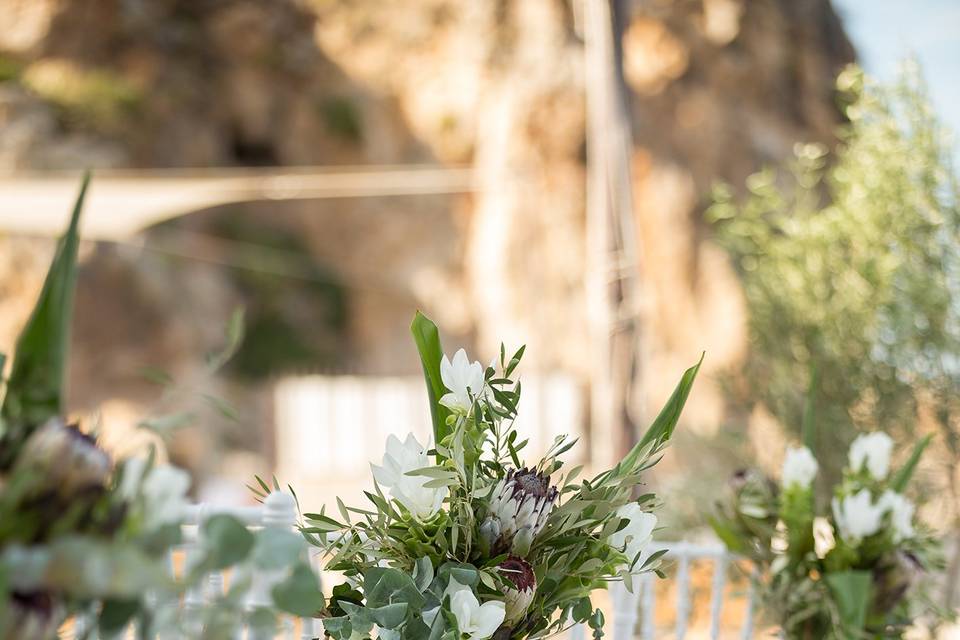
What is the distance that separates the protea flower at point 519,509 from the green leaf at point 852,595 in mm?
470

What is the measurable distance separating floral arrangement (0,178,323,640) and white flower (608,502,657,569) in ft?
1.03

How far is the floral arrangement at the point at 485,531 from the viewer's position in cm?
62

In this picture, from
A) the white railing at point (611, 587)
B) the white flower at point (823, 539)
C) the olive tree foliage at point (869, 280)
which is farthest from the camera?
the olive tree foliage at point (869, 280)

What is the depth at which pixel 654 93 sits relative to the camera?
27.6 ft

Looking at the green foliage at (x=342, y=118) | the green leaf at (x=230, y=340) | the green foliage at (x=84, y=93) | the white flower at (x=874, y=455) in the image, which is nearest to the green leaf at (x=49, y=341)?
the green leaf at (x=230, y=340)

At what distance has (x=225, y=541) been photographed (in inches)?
14.7

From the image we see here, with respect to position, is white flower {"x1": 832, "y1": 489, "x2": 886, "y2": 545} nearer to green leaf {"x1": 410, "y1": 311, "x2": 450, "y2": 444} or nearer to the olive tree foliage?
green leaf {"x1": 410, "y1": 311, "x2": 450, "y2": 444}

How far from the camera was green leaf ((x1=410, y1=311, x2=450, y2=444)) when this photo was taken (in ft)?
2.31

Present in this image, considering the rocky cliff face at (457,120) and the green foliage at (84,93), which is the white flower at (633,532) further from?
the green foliage at (84,93)

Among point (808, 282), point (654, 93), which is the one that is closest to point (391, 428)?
point (654, 93)

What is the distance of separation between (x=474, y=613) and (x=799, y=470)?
561mm

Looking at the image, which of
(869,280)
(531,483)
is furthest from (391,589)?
(869,280)

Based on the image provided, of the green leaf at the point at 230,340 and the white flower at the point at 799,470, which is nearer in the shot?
the green leaf at the point at 230,340

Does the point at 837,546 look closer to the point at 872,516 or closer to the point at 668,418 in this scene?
the point at 872,516
